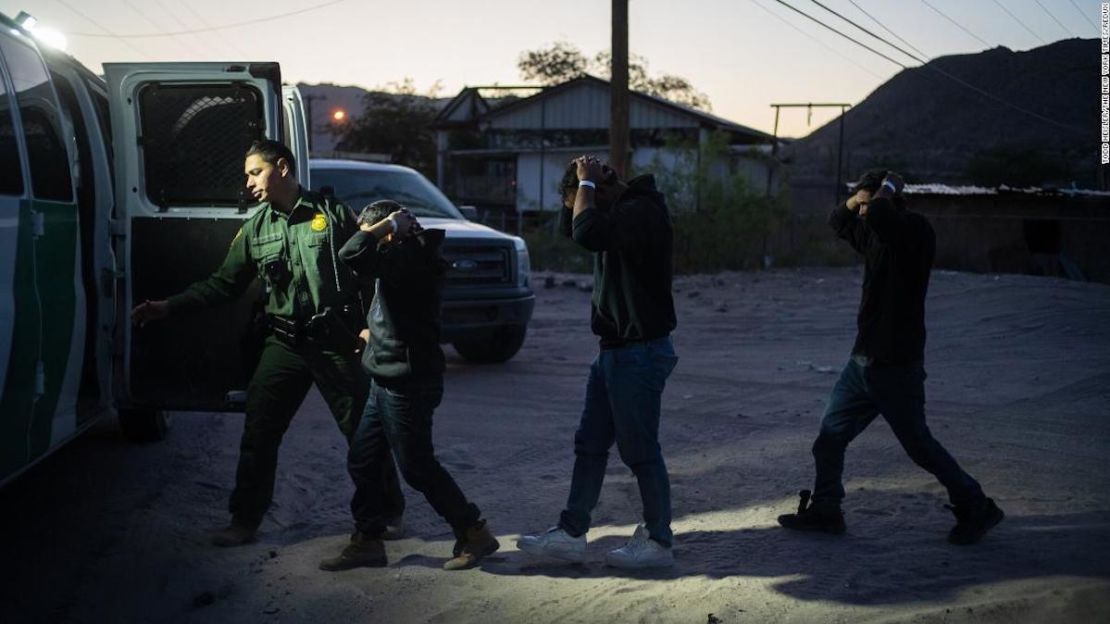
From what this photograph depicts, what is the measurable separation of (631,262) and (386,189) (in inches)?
287

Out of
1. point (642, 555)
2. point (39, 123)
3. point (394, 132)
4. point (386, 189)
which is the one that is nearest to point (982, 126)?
point (394, 132)

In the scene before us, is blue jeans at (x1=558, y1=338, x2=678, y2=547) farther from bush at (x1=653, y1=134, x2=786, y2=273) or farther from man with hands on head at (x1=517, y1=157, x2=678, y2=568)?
bush at (x1=653, y1=134, x2=786, y2=273)

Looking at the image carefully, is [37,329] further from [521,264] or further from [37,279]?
[521,264]

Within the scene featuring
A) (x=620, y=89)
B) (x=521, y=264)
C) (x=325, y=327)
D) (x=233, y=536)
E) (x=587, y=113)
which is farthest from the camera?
(x=587, y=113)

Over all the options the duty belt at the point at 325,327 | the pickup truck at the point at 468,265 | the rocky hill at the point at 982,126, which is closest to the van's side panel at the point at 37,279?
the duty belt at the point at 325,327

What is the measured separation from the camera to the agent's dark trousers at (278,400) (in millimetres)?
5453

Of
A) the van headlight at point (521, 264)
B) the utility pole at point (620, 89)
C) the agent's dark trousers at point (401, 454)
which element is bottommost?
the agent's dark trousers at point (401, 454)

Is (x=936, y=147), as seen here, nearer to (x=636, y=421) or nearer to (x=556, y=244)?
(x=556, y=244)

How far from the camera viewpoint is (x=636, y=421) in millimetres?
4992

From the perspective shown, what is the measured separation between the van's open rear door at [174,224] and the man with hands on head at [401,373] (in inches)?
44.3

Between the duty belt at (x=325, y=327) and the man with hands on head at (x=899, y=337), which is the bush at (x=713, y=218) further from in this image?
the duty belt at (x=325, y=327)

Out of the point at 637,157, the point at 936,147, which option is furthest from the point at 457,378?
the point at 936,147

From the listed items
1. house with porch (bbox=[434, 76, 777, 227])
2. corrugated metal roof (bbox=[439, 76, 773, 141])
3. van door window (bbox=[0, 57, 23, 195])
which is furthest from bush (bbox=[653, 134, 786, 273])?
van door window (bbox=[0, 57, 23, 195])

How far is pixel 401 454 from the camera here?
198 inches
